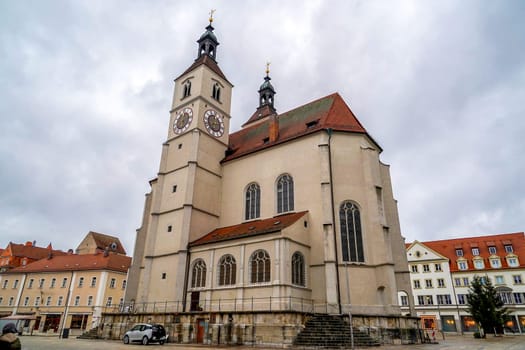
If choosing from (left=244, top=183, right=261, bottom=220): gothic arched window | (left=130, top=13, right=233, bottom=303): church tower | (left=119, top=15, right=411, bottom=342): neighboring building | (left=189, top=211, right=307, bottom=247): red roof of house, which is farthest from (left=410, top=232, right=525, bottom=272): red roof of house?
(left=130, top=13, right=233, bottom=303): church tower

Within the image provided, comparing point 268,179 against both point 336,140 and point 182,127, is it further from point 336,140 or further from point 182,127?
point 182,127

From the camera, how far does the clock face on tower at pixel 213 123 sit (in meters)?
30.0

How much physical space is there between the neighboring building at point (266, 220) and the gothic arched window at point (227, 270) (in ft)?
0.20

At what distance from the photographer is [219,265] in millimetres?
21844

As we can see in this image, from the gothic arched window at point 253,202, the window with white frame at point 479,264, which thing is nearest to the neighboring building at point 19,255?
the gothic arched window at point 253,202

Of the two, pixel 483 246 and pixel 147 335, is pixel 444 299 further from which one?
pixel 147 335

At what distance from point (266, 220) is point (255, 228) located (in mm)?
1926

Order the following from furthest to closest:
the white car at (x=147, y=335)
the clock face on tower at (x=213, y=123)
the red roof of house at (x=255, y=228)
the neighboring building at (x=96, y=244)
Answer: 1. the neighboring building at (x=96, y=244)
2. the clock face on tower at (x=213, y=123)
3. the red roof of house at (x=255, y=228)
4. the white car at (x=147, y=335)

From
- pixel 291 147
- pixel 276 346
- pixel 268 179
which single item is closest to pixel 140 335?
pixel 276 346

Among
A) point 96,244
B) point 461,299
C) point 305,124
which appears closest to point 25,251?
point 96,244

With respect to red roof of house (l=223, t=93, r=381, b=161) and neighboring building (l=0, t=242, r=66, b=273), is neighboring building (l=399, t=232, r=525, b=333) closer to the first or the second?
red roof of house (l=223, t=93, r=381, b=161)

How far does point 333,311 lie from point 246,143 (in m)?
16.4

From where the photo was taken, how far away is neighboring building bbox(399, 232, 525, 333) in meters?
41.2

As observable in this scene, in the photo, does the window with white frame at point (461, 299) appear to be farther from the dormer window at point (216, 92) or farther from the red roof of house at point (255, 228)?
the dormer window at point (216, 92)
